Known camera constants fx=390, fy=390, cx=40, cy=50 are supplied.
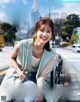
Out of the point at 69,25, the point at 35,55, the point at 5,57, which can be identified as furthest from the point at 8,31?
the point at 35,55

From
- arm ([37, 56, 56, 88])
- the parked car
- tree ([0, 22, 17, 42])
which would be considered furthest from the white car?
arm ([37, 56, 56, 88])

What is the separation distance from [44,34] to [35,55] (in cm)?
8

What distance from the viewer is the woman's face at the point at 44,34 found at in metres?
1.38

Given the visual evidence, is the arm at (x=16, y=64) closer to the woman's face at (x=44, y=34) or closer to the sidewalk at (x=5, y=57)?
the woman's face at (x=44, y=34)

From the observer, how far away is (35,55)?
140 centimetres

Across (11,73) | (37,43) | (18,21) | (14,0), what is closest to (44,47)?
(37,43)

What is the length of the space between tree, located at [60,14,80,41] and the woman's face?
185 centimetres

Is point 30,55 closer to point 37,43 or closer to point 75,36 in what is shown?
point 37,43

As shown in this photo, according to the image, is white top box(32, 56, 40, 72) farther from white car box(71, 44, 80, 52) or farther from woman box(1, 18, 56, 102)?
white car box(71, 44, 80, 52)

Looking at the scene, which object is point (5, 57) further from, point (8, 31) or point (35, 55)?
point (35, 55)

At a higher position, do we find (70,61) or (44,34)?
(44,34)

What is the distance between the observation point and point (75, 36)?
3.32 meters


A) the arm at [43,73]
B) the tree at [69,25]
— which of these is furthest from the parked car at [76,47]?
the arm at [43,73]

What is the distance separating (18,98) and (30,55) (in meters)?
0.16
